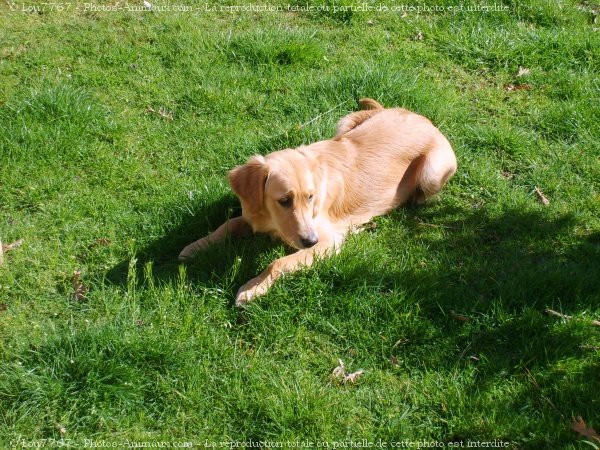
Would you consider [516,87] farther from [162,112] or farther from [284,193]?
[162,112]

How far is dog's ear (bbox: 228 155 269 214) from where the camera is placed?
155 inches

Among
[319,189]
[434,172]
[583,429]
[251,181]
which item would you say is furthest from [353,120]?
[583,429]

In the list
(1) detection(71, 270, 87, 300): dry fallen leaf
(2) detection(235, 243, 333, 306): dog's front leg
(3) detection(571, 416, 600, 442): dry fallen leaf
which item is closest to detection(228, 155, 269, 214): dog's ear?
(2) detection(235, 243, 333, 306): dog's front leg

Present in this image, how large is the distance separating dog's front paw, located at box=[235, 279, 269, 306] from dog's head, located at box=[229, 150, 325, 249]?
1.11 ft

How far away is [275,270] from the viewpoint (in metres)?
3.84

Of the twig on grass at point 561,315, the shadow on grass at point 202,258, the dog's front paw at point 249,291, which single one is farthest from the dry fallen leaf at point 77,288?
the twig on grass at point 561,315

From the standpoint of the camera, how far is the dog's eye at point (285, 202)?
3.84 metres

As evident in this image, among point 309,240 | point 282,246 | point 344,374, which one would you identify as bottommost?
point 344,374

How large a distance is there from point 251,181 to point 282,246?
49cm

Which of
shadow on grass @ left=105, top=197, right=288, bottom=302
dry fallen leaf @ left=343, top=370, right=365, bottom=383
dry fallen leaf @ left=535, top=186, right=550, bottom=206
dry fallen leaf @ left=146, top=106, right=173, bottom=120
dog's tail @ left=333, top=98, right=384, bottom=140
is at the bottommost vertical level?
dry fallen leaf @ left=343, top=370, right=365, bottom=383

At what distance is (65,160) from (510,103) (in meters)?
3.91

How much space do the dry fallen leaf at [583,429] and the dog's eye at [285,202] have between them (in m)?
1.99

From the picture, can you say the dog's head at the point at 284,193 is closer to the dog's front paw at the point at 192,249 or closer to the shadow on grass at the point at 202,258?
the shadow on grass at the point at 202,258

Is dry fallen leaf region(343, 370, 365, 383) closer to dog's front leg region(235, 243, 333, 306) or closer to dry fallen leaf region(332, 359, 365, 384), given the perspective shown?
dry fallen leaf region(332, 359, 365, 384)
